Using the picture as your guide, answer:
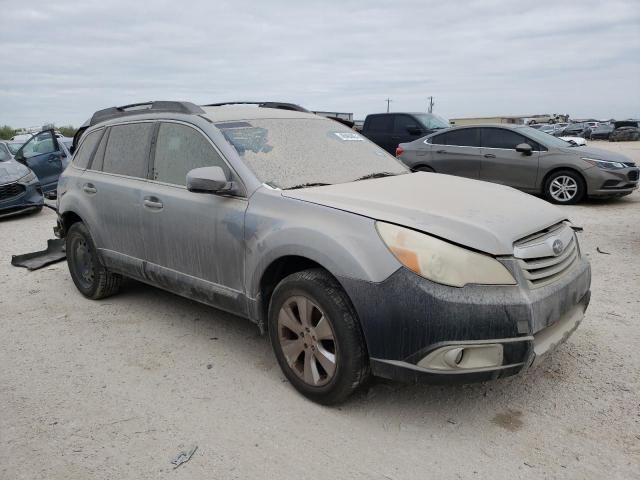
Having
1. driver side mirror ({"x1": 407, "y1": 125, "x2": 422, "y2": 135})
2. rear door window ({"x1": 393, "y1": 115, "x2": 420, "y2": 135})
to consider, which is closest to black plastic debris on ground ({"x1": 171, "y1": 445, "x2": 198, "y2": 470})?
driver side mirror ({"x1": 407, "y1": 125, "x2": 422, "y2": 135})

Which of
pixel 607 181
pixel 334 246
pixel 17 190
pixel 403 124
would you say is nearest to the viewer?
pixel 334 246

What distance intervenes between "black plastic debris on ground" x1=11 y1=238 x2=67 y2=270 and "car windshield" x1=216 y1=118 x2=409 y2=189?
12.7 ft

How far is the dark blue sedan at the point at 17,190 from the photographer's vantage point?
32.6 ft

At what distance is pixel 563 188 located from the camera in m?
9.13

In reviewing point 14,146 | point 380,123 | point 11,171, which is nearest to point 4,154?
point 11,171

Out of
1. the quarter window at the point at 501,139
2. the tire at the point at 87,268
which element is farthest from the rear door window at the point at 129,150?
the quarter window at the point at 501,139

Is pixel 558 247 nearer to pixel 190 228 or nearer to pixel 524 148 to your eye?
pixel 190 228

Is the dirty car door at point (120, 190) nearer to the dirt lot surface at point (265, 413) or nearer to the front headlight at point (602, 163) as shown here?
the dirt lot surface at point (265, 413)

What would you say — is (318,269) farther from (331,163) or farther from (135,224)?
(135,224)

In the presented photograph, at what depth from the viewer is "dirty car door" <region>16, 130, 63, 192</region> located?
11.7 metres

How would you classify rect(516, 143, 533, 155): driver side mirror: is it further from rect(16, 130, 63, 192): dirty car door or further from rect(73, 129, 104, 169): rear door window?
rect(16, 130, 63, 192): dirty car door

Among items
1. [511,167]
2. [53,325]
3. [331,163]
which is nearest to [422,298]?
[331,163]

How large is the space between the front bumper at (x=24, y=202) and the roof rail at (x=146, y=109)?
19.2 feet

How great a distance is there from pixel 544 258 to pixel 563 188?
22.8 ft
